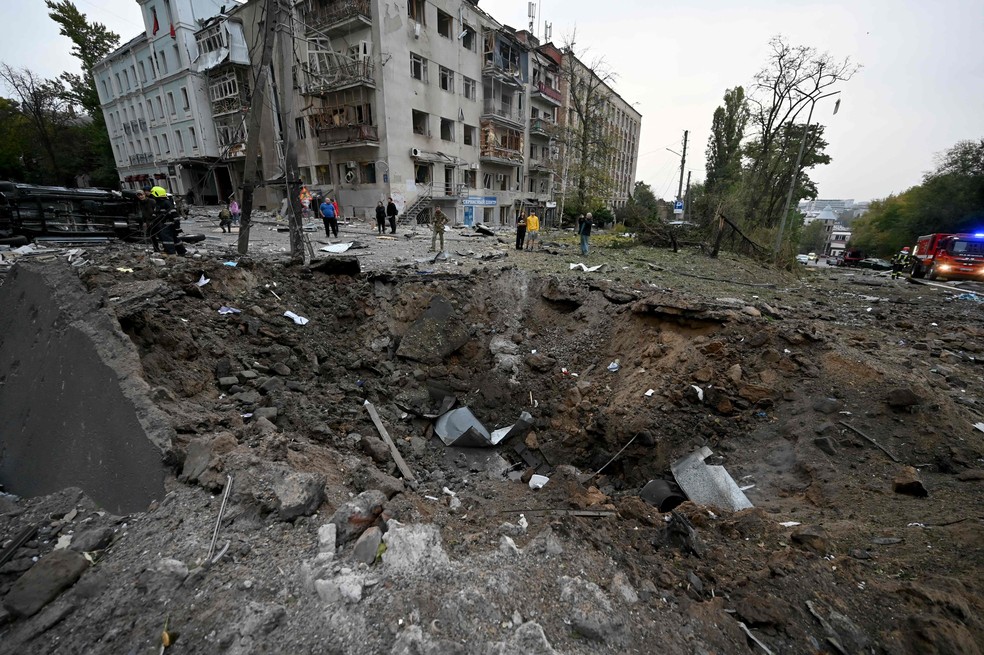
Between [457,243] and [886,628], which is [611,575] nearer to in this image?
[886,628]

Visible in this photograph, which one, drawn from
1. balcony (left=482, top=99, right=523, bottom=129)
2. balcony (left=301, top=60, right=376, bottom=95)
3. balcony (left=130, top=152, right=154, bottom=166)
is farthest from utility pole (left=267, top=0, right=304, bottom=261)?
balcony (left=130, top=152, right=154, bottom=166)

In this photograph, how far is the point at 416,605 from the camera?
6.67 ft

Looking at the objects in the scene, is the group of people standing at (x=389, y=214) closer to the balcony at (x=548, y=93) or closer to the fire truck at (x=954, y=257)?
the fire truck at (x=954, y=257)

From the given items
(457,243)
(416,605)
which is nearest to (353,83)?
(457,243)

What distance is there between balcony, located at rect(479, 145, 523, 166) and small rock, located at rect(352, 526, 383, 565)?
29.2 m

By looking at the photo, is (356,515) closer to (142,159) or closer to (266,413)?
(266,413)

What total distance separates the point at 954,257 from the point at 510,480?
2241cm

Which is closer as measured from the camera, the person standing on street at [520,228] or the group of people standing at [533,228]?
the group of people standing at [533,228]

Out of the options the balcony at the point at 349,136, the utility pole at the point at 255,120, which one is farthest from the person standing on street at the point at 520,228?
the balcony at the point at 349,136

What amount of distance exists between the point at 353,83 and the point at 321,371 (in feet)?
68.8

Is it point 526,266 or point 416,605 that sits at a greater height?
point 526,266

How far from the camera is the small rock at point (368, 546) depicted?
2.26m

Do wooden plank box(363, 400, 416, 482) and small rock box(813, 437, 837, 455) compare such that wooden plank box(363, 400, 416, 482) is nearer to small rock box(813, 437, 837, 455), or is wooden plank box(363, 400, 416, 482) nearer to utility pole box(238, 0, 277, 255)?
small rock box(813, 437, 837, 455)

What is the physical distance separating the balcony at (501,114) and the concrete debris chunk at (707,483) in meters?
28.7
